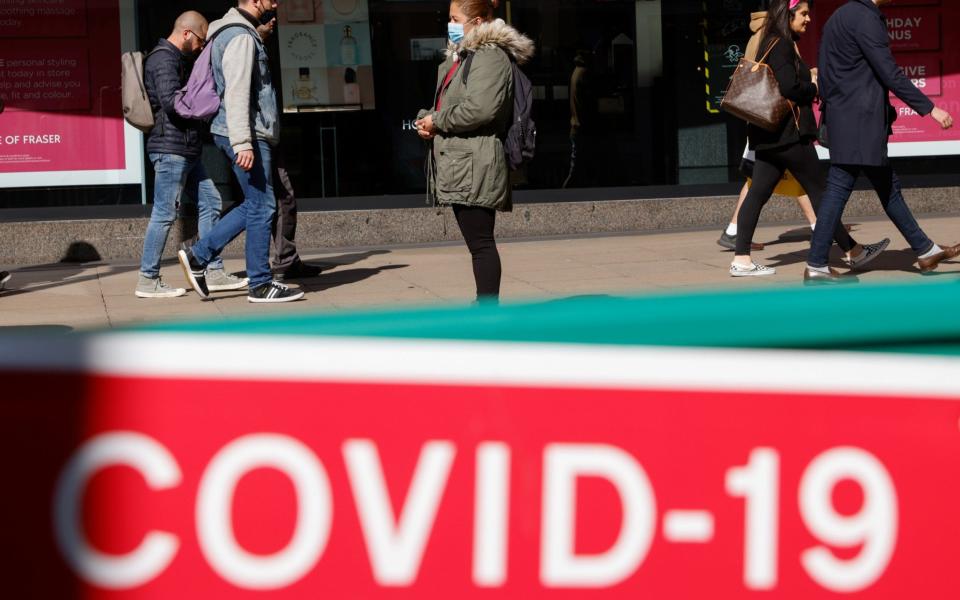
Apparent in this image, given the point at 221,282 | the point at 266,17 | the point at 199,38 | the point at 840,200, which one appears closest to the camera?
the point at 840,200

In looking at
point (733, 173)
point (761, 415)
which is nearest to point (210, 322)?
point (761, 415)

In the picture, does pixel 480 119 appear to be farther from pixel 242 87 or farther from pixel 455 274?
pixel 455 274

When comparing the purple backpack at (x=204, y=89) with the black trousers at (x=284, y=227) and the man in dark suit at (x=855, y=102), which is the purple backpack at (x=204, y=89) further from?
the man in dark suit at (x=855, y=102)

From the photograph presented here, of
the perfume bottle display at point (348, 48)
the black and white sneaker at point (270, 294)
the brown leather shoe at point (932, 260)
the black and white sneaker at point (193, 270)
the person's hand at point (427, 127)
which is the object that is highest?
the perfume bottle display at point (348, 48)

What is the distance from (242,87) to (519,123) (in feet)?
6.30

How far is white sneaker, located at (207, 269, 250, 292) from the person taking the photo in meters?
9.06

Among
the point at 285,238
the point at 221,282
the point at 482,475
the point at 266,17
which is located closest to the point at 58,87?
the point at 285,238

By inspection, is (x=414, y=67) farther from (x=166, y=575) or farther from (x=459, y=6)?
(x=166, y=575)

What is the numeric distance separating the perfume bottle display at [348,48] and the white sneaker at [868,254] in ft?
15.8

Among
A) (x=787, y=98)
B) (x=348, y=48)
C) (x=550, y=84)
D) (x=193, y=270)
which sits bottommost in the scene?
(x=193, y=270)

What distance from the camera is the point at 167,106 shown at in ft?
27.6

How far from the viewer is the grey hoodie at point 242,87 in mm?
7625

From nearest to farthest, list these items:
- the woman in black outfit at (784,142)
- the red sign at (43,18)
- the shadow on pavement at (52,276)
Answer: the woman in black outfit at (784,142)
the shadow on pavement at (52,276)
the red sign at (43,18)

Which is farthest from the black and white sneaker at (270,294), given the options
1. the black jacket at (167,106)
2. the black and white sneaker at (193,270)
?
the black jacket at (167,106)
